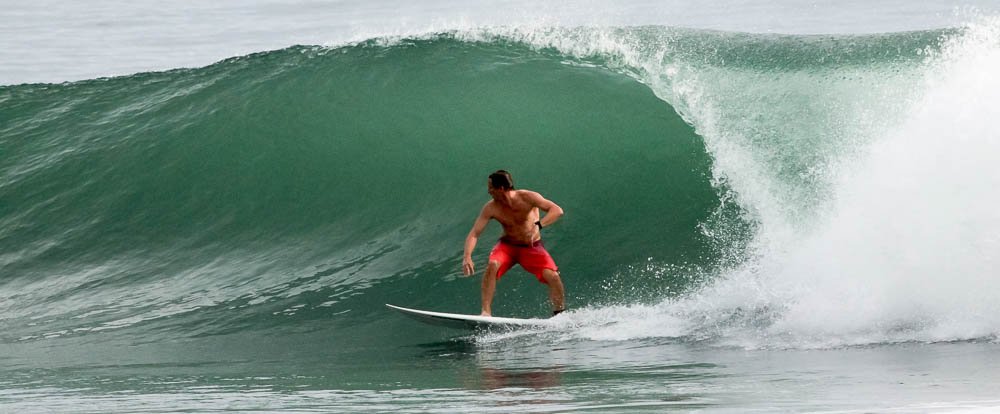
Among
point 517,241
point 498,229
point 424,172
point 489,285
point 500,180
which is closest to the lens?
point 500,180

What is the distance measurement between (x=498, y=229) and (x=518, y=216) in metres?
1.93

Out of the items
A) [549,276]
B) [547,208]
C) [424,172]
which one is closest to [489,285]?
[549,276]

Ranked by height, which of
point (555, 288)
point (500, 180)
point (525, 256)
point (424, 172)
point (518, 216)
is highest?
point (424, 172)

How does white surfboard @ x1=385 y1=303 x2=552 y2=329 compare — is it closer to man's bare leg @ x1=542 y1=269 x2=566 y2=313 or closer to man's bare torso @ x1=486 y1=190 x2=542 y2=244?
man's bare leg @ x1=542 y1=269 x2=566 y2=313

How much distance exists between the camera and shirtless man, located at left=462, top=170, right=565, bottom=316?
643 centimetres

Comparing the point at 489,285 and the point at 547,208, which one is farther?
the point at 489,285

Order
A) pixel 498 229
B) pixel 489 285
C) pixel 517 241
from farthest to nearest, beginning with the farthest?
1. pixel 498 229
2. pixel 517 241
3. pixel 489 285

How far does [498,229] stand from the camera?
8.43 m

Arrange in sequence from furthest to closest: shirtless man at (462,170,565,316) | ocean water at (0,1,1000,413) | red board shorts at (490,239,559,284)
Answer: red board shorts at (490,239,559,284) → shirtless man at (462,170,565,316) → ocean water at (0,1,1000,413)

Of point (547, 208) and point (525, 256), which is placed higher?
point (547, 208)

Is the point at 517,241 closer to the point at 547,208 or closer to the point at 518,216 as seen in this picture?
the point at 518,216

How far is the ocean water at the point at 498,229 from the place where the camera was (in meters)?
5.02

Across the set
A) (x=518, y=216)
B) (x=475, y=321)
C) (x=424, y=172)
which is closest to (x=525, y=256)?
(x=518, y=216)

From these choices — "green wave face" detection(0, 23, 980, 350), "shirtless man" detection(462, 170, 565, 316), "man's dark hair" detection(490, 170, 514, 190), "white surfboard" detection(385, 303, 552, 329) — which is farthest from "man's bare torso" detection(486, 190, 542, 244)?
"green wave face" detection(0, 23, 980, 350)
